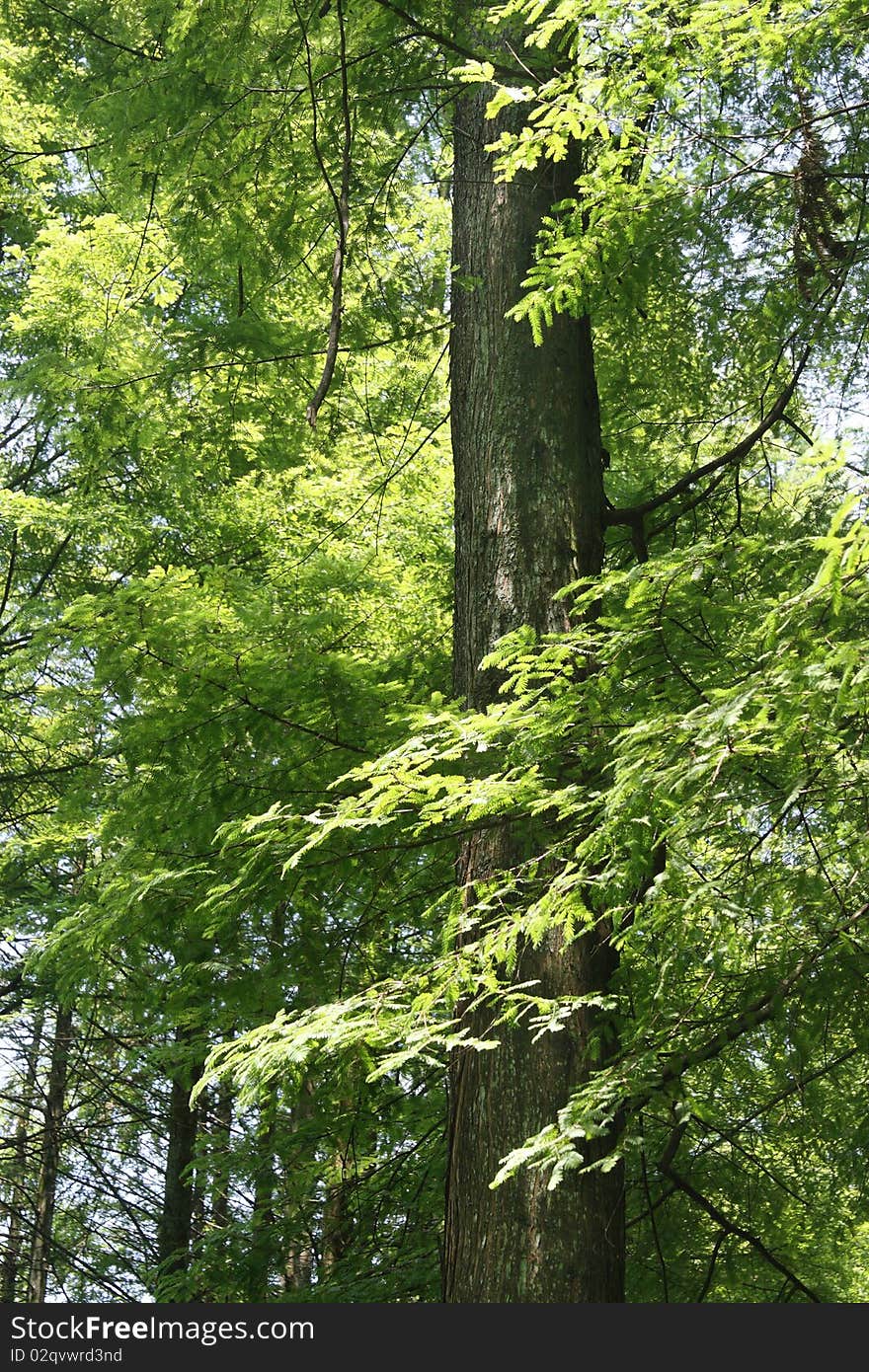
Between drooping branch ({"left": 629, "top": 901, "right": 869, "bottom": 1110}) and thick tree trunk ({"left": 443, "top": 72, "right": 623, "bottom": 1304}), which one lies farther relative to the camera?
thick tree trunk ({"left": 443, "top": 72, "right": 623, "bottom": 1304})

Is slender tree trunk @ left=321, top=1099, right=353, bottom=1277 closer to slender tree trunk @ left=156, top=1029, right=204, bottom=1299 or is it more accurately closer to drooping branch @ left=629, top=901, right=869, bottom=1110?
drooping branch @ left=629, top=901, right=869, bottom=1110

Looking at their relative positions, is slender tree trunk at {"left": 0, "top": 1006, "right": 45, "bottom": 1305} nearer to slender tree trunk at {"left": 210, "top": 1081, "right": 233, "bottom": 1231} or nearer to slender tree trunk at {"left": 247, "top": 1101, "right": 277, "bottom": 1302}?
slender tree trunk at {"left": 210, "top": 1081, "right": 233, "bottom": 1231}

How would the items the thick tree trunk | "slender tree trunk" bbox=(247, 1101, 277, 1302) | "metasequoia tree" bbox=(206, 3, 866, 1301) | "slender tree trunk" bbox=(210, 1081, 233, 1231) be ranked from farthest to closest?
"slender tree trunk" bbox=(210, 1081, 233, 1231) → "slender tree trunk" bbox=(247, 1101, 277, 1302) → the thick tree trunk → "metasequoia tree" bbox=(206, 3, 866, 1301)

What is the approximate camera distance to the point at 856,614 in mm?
2633

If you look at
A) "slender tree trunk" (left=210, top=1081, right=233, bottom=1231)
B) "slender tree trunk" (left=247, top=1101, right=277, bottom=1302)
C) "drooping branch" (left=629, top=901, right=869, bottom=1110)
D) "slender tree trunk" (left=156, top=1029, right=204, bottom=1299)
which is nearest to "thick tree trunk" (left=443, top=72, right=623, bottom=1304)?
"drooping branch" (left=629, top=901, right=869, bottom=1110)

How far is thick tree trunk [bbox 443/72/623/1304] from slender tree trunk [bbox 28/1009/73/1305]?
702 cm

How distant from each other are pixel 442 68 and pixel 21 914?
6392 millimetres

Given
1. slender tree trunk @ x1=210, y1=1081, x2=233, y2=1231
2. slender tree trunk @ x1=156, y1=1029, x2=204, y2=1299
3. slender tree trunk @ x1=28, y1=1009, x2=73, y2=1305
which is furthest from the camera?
slender tree trunk @ x1=28, y1=1009, x2=73, y2=1305

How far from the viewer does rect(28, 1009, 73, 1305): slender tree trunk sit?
33.6 ft

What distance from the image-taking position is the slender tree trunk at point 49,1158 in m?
10.2

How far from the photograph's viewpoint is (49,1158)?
1037cm

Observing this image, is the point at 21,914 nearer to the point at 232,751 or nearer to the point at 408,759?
the point at 232,751

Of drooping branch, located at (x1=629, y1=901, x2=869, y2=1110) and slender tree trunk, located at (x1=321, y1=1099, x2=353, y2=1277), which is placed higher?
drooping branch, located at (x1=629, y1=901, x2=869, y2=1110)

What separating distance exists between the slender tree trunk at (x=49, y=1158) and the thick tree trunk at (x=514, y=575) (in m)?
7.02
